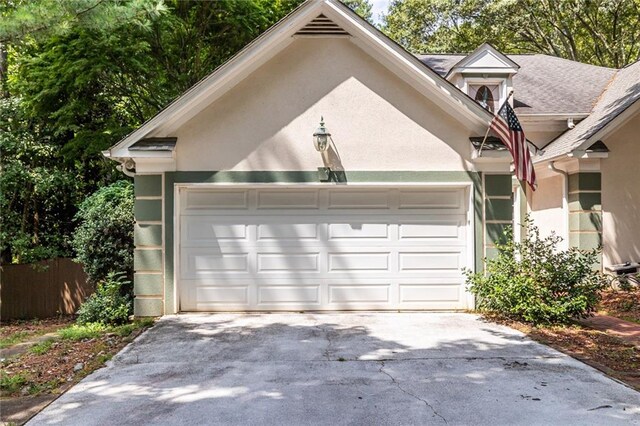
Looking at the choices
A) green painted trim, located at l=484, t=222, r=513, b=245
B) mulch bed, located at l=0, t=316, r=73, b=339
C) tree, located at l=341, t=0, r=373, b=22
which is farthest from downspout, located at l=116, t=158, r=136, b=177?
tree, located at l=341, t=0, r=373, b=22

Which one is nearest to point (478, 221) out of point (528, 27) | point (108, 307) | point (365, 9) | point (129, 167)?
point (129, 167)

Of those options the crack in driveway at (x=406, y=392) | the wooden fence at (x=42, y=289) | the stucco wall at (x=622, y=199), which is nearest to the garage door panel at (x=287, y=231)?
the crack in driveway at (x=406, y=392)

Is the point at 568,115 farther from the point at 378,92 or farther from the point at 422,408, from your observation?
the point at 422,408

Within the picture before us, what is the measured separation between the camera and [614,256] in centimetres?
1103

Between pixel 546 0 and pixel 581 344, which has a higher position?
pixel 546 0

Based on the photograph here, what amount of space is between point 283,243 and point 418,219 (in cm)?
248

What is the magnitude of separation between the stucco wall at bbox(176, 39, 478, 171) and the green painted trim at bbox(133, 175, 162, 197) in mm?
706

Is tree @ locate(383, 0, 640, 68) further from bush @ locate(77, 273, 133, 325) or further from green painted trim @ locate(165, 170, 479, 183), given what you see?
bush @ locate(77, 273, 133, 325)

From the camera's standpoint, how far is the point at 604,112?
1170 cm

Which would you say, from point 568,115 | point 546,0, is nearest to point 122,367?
point 568,115

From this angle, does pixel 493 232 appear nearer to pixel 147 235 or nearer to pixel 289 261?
pixel 289 261

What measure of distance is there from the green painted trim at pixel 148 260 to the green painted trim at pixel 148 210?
559 millimetres

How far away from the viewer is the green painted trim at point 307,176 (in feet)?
28.0

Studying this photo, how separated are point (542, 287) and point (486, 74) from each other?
706 centimetres
